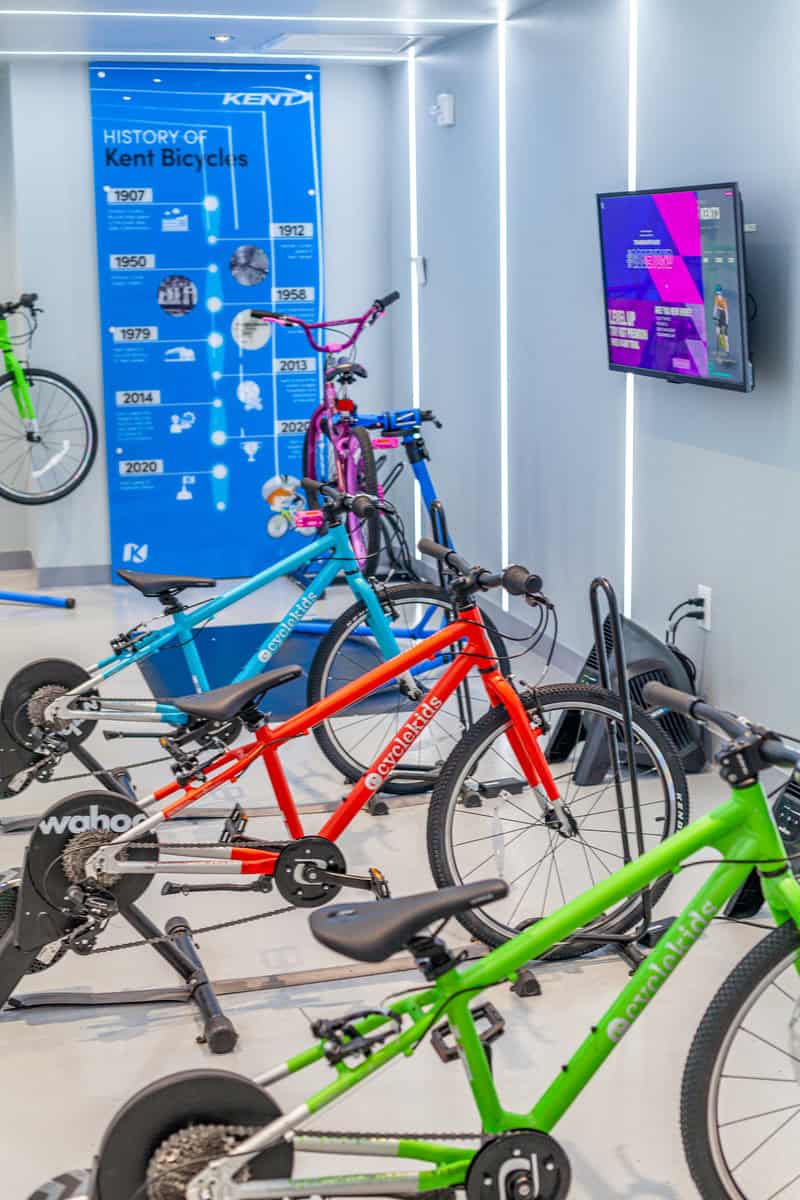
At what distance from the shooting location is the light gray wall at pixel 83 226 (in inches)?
280

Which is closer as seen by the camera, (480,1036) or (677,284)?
(480,1036)

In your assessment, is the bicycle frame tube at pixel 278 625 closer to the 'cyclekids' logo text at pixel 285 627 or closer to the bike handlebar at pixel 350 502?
the 'cyclekids' logo text at pixel 285 627

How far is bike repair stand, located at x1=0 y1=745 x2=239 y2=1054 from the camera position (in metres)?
3.02

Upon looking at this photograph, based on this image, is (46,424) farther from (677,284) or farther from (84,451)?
(677,284)

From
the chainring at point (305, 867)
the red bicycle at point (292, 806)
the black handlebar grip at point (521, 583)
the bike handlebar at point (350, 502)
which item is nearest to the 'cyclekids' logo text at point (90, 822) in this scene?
the red bicycle at point (292, 806)

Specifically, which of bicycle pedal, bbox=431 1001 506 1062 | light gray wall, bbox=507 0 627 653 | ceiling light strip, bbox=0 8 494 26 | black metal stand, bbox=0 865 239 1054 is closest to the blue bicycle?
black metal stand, bbox=0 865 239 1054

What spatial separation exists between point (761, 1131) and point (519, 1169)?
2.46ft

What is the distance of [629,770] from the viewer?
3.25 metres

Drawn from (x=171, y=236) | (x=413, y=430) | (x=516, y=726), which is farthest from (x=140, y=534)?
(x=516, y=726)

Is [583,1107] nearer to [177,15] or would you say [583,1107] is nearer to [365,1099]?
[365,1099]

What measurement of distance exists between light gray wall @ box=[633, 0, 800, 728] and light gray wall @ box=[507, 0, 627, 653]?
301 mm

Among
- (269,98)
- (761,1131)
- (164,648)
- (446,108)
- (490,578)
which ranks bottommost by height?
(761,1131)

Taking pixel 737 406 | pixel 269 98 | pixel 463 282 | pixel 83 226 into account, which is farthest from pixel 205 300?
pixel 737 406

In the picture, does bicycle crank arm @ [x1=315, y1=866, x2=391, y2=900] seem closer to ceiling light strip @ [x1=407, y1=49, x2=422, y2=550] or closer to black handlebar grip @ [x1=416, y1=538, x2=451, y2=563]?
black handlebar grip @ [x1=416, y1=538, x2=451, y2=563]
